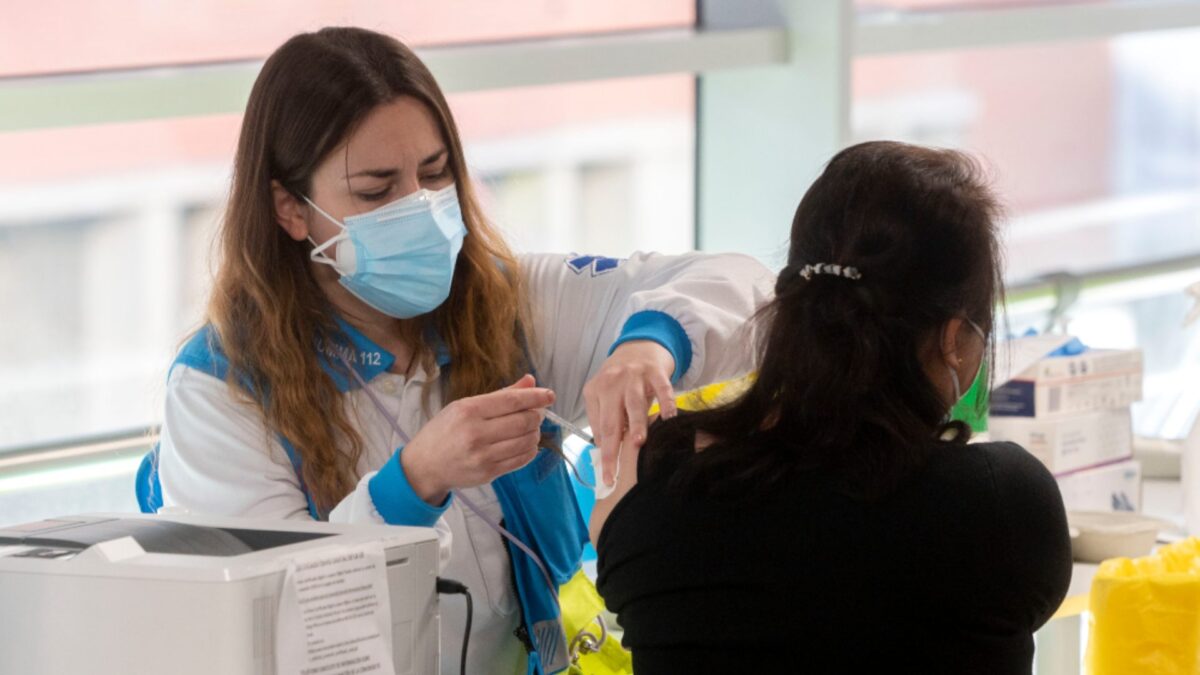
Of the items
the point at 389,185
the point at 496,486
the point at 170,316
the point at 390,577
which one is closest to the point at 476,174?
the point at 389,185

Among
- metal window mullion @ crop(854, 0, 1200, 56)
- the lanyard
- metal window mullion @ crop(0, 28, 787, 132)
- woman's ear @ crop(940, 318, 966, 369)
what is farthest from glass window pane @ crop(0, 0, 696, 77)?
woman's ear @ crop(940, 318, 966, 369)

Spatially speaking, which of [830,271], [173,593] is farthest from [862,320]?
[173,593]

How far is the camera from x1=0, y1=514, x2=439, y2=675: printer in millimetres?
1208

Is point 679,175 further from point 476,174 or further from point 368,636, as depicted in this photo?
point 368,636

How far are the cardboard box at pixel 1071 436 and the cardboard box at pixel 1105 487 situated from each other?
0.05ft

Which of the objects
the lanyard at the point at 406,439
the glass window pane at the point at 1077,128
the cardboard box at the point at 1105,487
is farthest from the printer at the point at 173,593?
the glass window pane at the point at 1077,128

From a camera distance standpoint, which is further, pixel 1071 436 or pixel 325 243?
pixel 1071 436

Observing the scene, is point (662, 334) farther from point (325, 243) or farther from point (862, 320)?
point (325, 243)

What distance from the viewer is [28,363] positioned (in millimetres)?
2896

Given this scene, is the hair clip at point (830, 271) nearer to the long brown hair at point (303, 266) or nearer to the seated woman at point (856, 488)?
the seated woman at point (856, 488)

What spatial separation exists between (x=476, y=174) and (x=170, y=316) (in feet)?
4.98

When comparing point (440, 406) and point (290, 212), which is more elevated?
point (290, 212)

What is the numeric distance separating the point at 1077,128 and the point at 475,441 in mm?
4639

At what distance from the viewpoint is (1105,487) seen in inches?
103
